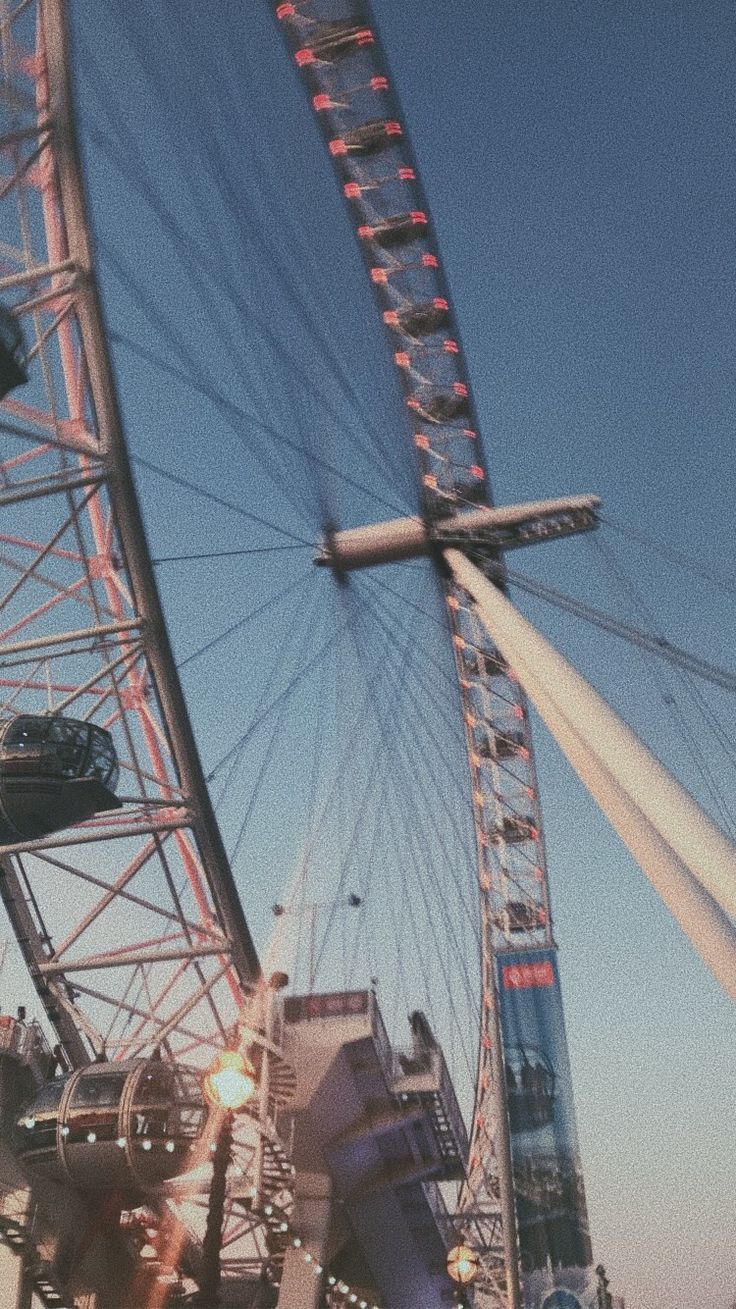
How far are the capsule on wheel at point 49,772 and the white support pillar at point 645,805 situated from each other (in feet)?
34.0

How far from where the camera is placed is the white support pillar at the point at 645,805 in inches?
439

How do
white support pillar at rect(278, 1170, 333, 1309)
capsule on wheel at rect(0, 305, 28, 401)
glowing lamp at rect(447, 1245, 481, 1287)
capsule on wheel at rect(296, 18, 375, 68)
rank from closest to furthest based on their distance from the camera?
glowing lamp at rect(447, 1245, 481, 1287) < capsule on wheel at rect(0, 305, 28, 401) < white support pillar at rect(278, 1170, 333, 1309) < capsule on wheel at rect(296, 18, 375, 68)

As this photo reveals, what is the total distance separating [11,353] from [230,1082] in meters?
16.2

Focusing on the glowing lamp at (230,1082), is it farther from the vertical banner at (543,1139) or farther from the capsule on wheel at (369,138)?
the capsule on wheel at (369,138)

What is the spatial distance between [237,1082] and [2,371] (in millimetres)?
16241

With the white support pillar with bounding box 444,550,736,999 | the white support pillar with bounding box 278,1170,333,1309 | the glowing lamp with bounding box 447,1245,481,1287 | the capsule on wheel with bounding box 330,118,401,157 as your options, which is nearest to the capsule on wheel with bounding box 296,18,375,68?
the capsule on wheel with bounding box 330,118,401,157

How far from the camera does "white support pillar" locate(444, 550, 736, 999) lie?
11148 mm

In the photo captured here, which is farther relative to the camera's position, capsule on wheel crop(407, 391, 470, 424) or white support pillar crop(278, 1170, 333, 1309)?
capsule on wheel crop(407, 391, 470, 424)

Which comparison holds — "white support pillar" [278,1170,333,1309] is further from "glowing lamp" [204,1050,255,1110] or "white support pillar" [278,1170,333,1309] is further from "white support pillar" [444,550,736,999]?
"glowing lamp" [204,1050,255,1110]

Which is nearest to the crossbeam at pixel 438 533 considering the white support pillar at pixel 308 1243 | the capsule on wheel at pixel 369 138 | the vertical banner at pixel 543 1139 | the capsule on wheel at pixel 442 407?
the capsule on wheel at pixel 442 407

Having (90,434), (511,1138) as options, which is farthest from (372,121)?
(511,1138)

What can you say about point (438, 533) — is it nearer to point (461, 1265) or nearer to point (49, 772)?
point (49, 772)

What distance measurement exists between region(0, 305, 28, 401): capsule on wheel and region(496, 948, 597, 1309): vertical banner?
2637cm

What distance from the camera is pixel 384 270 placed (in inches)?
1497
